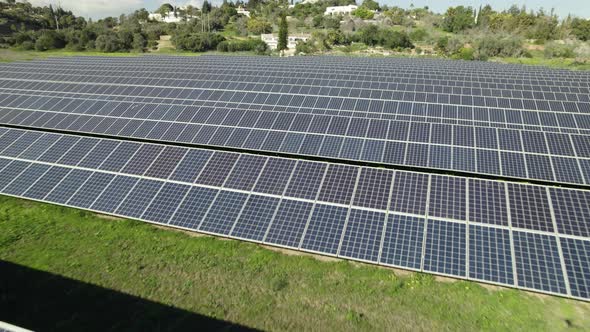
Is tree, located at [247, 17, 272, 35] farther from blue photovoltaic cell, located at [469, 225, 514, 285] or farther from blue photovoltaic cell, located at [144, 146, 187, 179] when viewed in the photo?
blue photovoltaic cell, located at [469, 225, 514, 285]

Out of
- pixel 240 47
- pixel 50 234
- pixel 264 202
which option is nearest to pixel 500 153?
pixel 264 202

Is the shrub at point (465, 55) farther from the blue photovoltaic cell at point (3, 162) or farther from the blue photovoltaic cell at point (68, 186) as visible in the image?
the blue photovoltaic cell at point (3, 162)

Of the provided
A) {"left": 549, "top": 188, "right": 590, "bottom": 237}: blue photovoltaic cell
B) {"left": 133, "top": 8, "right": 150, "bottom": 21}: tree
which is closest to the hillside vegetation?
{"left": 133, "top": 8, "right": 150, "bottom": 21}: tree

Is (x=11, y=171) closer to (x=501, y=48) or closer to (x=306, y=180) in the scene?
(x=306, y=180)

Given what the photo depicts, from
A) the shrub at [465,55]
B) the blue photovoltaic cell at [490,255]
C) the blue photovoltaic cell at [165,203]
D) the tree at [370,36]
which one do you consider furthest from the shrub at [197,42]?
the blue photovoltaic cell at [490,255]

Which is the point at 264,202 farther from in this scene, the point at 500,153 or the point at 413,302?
the point at 500,153
